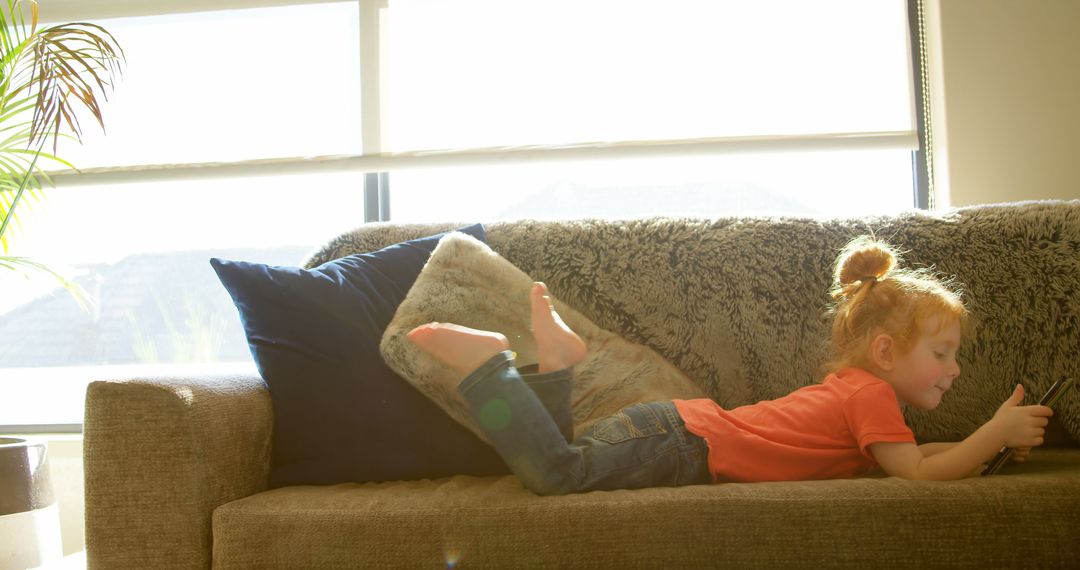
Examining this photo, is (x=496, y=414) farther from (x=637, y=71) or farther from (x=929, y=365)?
(x=637, y=71)

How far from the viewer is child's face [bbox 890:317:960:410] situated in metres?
1.49

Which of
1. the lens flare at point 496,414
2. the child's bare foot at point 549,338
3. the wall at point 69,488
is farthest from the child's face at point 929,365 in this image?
the wall at point 69,488

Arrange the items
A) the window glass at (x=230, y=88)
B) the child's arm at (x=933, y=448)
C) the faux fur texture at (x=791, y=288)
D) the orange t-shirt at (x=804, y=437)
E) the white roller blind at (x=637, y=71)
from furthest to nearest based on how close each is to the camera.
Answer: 1. the window glass at (x=230, y=88)
2. the white roller blind at (x=637, y=71)
3. the faux fur texture at (x=791, y=288)
4. the child's arm at (x=933, y=448)
5. the orange t-shirt at (x=804, y=437)

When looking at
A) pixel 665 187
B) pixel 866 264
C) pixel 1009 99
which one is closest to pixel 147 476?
pixel 866 264

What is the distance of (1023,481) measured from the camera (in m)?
1.24

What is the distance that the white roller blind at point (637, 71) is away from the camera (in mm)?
2490

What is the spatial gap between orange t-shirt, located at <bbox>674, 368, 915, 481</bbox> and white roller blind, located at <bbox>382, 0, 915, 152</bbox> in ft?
4.01

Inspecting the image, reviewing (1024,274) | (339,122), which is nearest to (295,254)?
(339,122)

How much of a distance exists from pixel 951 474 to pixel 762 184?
146cm

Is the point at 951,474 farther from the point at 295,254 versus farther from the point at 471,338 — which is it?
the point at 295,254

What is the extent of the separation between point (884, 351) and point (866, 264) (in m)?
0.18

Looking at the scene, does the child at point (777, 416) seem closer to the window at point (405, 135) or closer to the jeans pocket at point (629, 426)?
the jeans pocket at point (629, 426)

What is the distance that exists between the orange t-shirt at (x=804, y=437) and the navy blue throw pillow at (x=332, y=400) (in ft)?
1.38

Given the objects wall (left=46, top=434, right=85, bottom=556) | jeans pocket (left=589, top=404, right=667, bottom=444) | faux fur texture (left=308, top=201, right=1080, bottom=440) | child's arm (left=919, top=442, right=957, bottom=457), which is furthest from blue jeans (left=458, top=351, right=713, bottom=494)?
wall (left=46, top=434, right=85, bottom=556)
